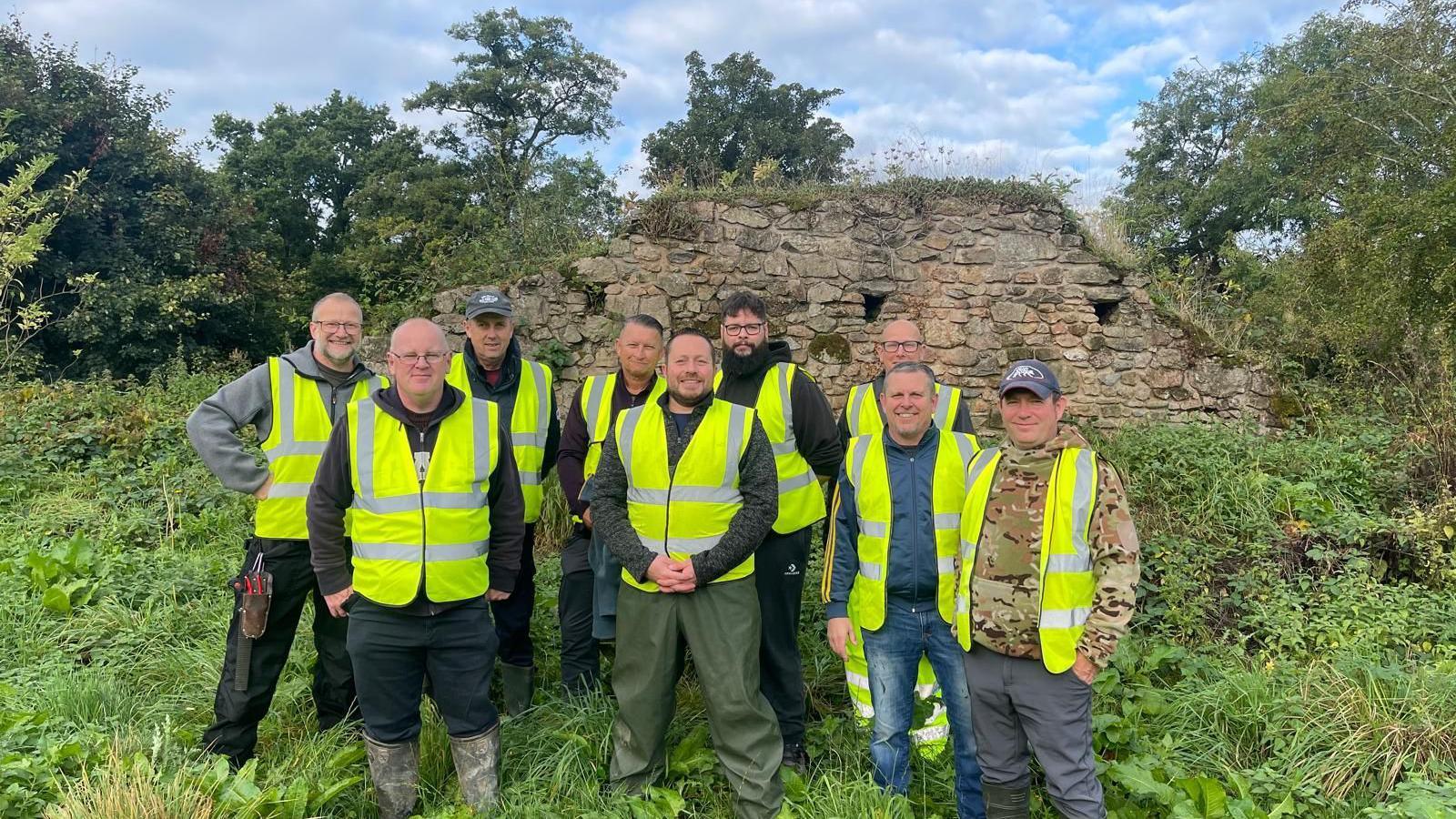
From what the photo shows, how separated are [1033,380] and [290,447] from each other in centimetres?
280

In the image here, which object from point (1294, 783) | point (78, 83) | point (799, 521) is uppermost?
point (78, 83)

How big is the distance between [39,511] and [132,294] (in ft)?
24.8

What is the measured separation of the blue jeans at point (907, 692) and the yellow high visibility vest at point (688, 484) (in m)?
0.56

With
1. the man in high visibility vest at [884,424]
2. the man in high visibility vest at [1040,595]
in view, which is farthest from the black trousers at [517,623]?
the man in high visibility vest at [1040,595]

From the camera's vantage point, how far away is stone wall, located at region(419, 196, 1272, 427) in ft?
23.2

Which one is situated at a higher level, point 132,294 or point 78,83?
point 78,83

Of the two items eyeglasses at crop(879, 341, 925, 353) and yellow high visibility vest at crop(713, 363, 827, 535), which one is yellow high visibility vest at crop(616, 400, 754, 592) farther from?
eyeglasses at crop(879, 341, 925, 353)

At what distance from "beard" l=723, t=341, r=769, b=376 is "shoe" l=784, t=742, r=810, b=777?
5.12 feet

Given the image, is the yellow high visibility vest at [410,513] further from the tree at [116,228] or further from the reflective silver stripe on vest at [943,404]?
the tree at [116,228]

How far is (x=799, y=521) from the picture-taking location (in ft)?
10.3

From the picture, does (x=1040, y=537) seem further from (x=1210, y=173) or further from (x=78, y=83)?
(x=1210, y=173)

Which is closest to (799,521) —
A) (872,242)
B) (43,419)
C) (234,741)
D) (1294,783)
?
(1294,783)

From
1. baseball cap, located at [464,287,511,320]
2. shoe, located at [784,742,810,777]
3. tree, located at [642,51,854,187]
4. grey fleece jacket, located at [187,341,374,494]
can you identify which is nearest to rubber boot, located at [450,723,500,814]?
shoe, located at [784,742,810,777]

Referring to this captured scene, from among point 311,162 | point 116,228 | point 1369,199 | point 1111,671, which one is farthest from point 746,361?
point 311,162
